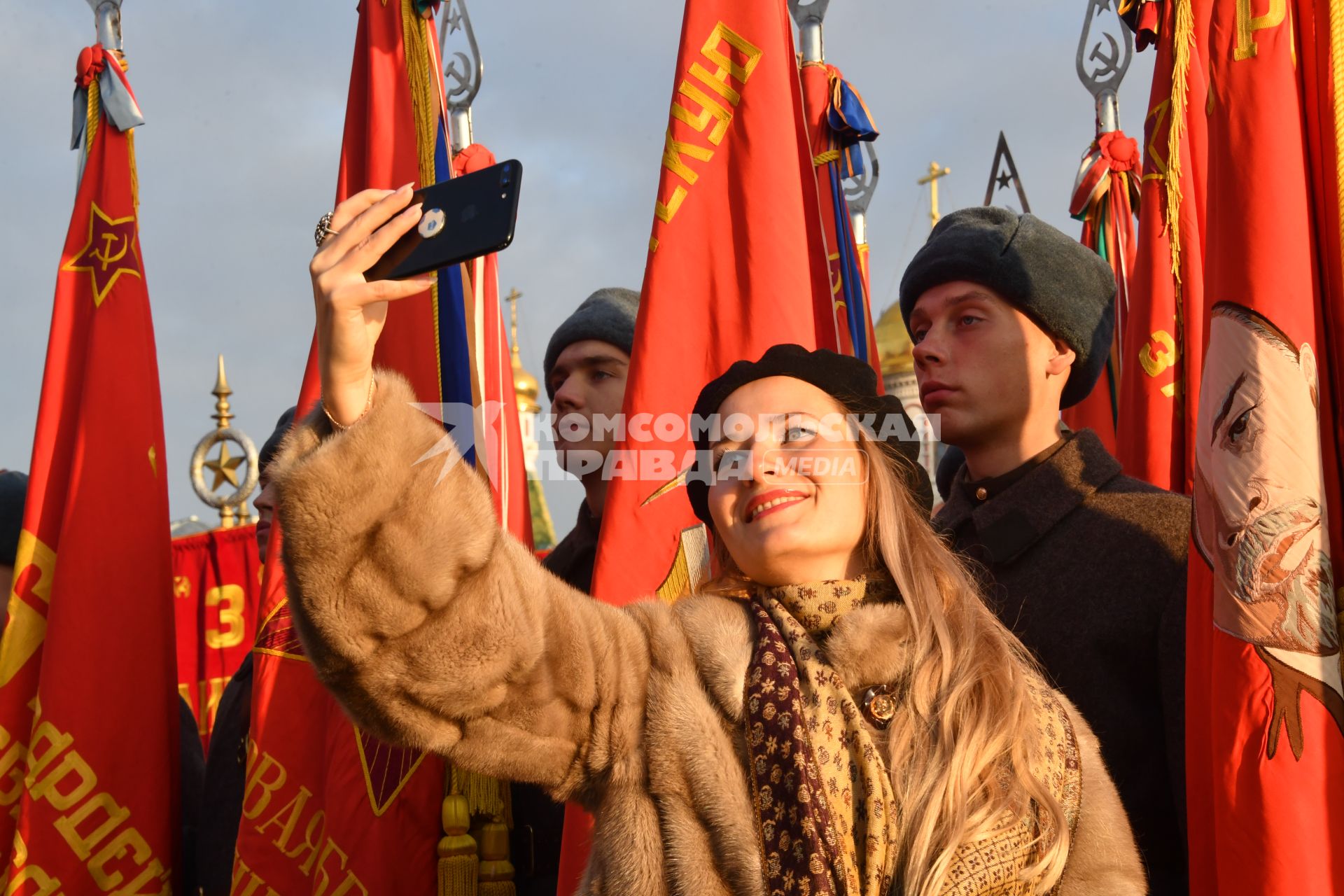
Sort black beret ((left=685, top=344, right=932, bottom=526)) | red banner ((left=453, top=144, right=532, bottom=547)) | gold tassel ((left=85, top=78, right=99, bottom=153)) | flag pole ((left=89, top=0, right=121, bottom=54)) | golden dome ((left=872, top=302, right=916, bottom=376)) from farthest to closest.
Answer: golden dome ((left=872, top=302, right=916, bottom=376)) → flag pole ((left=89, top=0, right=121, bottom=54)) → gold tassel ((left=85, top=78, right=99, bottom=153)) → red banner ((left=453, top=144, right=532, bottom=547)) → black beret ((left=685, top=344, right=932, bottom=526))

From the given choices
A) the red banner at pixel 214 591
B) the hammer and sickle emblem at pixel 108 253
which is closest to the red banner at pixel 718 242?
the hammer and sickle emblem at pixel 108 253

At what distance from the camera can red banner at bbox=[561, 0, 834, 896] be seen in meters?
3.04

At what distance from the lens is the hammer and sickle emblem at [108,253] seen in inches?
158

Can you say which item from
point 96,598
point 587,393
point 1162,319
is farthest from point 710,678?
point 1162,319

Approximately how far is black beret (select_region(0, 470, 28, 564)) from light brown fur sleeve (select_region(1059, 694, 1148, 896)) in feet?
11.2

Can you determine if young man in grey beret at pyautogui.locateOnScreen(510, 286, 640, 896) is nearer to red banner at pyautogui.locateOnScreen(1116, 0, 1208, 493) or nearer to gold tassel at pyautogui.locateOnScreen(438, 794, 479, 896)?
gold tassel at pyautogui.locateOnScreen(438, 794, 479, 896)

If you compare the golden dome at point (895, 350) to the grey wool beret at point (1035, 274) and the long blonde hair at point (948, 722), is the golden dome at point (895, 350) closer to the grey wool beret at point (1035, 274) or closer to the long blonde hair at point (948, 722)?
the grey wool beret at point (1035, 274)

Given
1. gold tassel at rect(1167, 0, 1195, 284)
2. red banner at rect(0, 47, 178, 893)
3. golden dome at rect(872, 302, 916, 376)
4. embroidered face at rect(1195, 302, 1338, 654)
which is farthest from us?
golden dome at rect(872, 302, 916, 376)

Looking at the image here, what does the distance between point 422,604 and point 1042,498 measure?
59.3 inches

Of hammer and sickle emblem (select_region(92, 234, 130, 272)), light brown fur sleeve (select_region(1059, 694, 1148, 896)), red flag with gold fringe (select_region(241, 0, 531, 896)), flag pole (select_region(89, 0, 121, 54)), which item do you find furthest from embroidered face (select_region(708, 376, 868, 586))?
flag pole (select_region(89, 0, 121, 54))

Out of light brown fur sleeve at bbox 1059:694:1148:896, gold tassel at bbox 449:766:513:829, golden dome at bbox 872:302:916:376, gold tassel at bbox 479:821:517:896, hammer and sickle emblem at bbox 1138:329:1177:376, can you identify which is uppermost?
golden dome at bbox 872:302:916:376

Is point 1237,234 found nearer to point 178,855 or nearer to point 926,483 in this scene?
point 926,483

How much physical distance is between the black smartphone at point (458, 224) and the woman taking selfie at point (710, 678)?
30 millimetres

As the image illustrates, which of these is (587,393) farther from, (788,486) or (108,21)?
(108,21)
